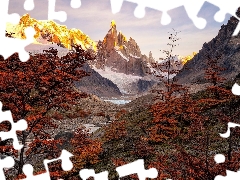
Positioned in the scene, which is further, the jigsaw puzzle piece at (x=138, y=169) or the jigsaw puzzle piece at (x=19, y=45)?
the jigsaw puzzle piece at (x=138, y=169)

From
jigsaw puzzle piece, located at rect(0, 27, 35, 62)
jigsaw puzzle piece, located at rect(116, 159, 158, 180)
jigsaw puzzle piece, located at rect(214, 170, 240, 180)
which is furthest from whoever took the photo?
jigsaw puzzle piece, located at rect(116, 159, 158, 180)

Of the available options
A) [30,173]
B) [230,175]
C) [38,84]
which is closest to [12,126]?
[30,173]

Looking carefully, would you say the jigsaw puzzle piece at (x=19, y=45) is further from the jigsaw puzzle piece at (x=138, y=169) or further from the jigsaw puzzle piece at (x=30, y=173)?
the jigsaw puzzle piece at (x=138, y=169)

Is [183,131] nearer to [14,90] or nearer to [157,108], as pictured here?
[157,108]

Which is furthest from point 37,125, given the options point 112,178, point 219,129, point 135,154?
point 219,129

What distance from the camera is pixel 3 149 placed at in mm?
12578

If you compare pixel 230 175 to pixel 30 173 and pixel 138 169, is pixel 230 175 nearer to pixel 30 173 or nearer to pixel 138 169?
pixel 138 169

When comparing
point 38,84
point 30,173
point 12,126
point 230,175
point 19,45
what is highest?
point 19,45

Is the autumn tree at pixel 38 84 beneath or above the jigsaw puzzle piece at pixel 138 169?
above

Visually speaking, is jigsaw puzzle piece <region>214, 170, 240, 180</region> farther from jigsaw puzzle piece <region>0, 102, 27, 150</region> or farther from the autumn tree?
the autumn tree

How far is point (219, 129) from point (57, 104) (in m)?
15.8

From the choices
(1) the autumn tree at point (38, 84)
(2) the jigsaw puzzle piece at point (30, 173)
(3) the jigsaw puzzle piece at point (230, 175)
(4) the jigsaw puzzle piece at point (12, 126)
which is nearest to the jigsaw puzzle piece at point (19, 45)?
(1) the autumn tree at point (38, 84)

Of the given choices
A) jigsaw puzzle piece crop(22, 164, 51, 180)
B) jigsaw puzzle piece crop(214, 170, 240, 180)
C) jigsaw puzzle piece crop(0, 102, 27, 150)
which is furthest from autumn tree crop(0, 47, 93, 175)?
jigsaw puzzle piece crop(214, 170, 240, 180)

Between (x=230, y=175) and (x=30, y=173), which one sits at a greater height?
(x=30, y=173)
